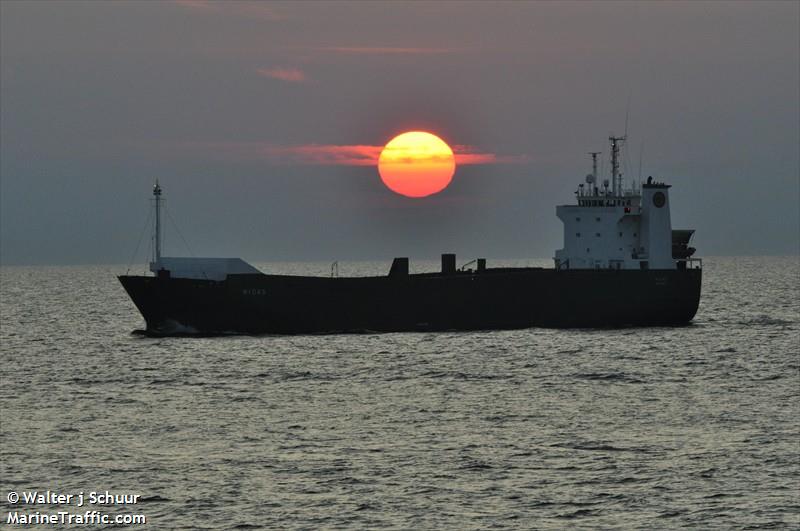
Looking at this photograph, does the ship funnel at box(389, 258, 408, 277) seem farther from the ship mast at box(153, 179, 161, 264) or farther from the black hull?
the ship mast at box(153, 179, 161, 264)

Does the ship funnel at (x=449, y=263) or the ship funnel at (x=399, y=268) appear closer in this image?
the ship funnel at (x=399, y=268)

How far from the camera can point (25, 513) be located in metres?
26.8

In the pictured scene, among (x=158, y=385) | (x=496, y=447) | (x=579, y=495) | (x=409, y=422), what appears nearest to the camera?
(x=579, y=495)

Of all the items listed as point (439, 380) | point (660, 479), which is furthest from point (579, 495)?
point (439, 380)

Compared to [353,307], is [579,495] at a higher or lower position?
lower

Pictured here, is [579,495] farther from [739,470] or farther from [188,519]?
[188,519]

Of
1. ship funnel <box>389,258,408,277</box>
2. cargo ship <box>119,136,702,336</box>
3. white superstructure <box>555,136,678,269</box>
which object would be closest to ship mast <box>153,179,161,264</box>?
cargo ship <box>119,136,702,336</box>

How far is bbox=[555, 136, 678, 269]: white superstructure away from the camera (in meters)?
72.4

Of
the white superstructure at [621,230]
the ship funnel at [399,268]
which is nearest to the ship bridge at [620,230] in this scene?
the white superstructure at [621,230]

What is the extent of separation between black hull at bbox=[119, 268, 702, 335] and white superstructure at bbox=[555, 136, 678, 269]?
216 cm

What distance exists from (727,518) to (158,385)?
27.7 m

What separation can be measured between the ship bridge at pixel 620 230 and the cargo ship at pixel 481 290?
2.5 inches

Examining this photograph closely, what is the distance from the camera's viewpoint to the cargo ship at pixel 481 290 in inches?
2537

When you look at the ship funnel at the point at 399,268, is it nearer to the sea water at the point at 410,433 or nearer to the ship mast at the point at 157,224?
the sea water at the point at 410,433
